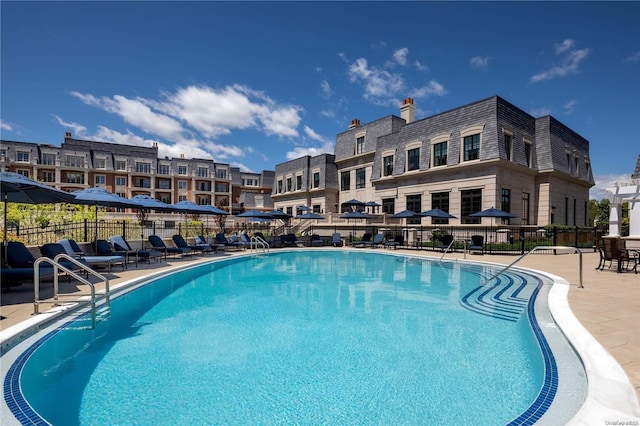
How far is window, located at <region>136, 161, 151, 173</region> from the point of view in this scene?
2314 inches

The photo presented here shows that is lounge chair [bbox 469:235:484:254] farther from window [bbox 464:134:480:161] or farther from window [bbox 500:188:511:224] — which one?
window [bbox 464:134:480:161]

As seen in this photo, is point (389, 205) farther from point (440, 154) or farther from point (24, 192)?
point (24, 192)

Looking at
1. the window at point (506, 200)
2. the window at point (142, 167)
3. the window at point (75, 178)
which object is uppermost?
the window at point (142, 167)

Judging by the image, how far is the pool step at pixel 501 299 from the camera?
706 cm

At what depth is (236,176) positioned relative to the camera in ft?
227

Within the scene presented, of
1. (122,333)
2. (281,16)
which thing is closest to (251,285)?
(122,333)

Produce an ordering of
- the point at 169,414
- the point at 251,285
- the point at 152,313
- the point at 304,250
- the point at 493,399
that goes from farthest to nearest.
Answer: the point at 304,250, the point at 251,285, the point at 152,313, the point at 493,399, the point at 169,414

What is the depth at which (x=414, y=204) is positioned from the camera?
2641cm

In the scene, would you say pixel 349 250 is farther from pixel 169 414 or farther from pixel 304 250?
pixel 169 414

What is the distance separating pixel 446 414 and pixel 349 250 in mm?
17806

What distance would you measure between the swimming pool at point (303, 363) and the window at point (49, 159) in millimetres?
62238

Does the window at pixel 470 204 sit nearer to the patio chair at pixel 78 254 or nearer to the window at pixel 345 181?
the window at pixel 345 181

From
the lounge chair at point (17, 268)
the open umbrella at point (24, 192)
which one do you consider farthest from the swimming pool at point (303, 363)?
the open umbrella at point (24, 192)

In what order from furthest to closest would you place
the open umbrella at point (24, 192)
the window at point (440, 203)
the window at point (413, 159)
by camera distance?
the window at point (413, 159) → the window at point (440, 203) → the open umbrella at point (24, 192)
